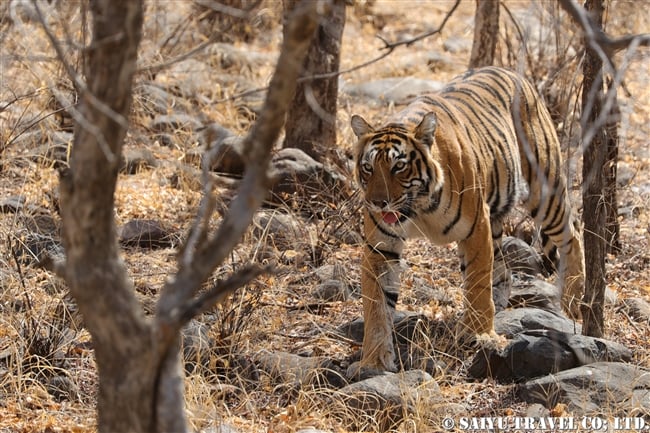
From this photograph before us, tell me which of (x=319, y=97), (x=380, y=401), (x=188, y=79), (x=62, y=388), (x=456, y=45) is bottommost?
(x=62, y=388)

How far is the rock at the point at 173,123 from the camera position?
916 centimetres

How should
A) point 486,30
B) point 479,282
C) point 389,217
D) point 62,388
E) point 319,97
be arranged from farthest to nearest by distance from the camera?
point 486,30, point 319,97, point 479,282, point 389,217, point 62,388

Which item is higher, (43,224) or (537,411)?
(43,224)

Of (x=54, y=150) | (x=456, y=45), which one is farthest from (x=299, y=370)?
(x=456, y=45)

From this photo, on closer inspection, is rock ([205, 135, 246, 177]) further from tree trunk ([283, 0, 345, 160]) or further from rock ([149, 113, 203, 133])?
rock ([149, 113, 203, 133])

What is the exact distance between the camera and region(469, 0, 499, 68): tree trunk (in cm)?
882

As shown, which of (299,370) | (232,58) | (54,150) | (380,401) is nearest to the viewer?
(380,401)

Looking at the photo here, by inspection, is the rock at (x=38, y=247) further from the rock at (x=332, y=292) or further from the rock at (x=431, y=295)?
the rock at (x=431, y=295)

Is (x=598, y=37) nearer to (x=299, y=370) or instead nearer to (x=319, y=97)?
(x=299, y=370)

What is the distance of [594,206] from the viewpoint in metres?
5.48

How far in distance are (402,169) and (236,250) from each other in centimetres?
151

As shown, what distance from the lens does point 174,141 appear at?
879cm

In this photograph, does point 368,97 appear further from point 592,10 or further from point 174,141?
point 592,10

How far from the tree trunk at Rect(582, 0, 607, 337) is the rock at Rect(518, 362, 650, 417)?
563mm
